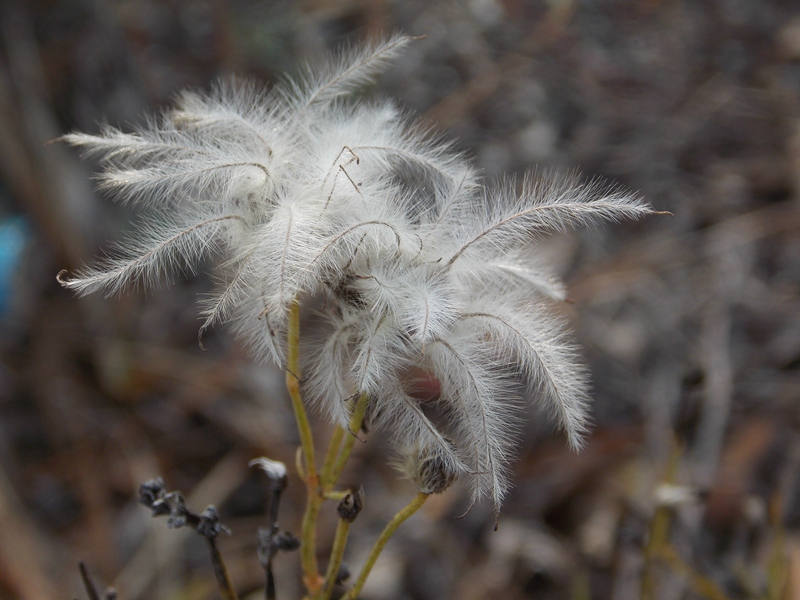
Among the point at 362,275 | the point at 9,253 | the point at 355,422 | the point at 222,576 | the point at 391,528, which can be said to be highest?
the point at 9,253

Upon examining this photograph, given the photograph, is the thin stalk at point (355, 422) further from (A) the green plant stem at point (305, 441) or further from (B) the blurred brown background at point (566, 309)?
(B) the blurred brown background at point (566, 309)

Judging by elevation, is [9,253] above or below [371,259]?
above

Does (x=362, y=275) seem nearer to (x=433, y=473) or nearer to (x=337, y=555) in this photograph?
(x=433, y=473)

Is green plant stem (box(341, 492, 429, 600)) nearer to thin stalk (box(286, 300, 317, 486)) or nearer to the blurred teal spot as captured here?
thin stalk (box(286, 300, 317, 486))

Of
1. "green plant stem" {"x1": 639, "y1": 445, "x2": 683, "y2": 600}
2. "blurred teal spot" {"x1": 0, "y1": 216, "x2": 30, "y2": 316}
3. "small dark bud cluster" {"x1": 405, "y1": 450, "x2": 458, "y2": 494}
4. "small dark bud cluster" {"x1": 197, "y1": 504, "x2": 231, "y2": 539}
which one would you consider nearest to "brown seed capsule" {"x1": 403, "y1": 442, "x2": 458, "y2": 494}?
"small dark bud cluster" {"x1": 405, "y1": 450, "x2": 458, "y2": 494}

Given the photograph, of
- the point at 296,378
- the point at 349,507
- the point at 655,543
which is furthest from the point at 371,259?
the point at 655,543
